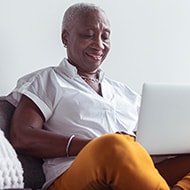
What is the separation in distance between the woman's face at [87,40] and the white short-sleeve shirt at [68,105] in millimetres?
72

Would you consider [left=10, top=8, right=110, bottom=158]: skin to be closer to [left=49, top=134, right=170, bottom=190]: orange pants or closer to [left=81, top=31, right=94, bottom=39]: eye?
[left=81, top=31, right=94, bottom=39]: eye

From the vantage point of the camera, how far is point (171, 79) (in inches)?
93.4

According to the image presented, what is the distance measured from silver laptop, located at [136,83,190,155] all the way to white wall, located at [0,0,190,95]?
715mm

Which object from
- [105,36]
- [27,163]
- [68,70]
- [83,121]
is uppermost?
[105,36]

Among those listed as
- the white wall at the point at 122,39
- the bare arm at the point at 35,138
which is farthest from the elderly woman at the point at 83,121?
the white wall at the point at 122,39

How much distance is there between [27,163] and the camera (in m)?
1.50

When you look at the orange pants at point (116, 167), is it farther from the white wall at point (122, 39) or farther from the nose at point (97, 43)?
the white wall at point (122, 39)

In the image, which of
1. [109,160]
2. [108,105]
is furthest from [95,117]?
[109,160]

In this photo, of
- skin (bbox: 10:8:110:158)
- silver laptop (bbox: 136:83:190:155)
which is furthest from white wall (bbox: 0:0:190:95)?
silver laptop (bbox: 136:83:190:155)

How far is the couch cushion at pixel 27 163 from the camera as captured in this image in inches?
57.8

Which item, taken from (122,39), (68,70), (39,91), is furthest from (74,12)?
(122,39)

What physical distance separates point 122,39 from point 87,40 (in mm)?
499

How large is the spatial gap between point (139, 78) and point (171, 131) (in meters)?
0.91

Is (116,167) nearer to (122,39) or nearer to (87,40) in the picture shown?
(87,40)
